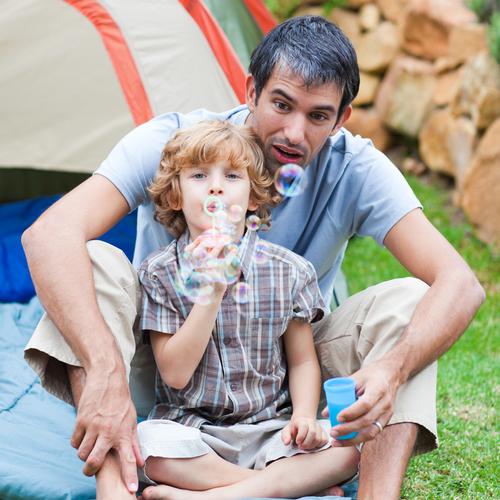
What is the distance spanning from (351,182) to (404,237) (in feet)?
0.63

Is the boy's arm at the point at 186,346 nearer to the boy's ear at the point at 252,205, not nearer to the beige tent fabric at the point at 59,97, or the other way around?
the boy's ear at the point at 252,205

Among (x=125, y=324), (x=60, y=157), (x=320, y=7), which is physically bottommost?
(x=320, y=7)

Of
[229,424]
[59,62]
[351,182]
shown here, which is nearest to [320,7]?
[59,62]

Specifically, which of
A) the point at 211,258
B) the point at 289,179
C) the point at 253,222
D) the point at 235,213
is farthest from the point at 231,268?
the point at 289,179

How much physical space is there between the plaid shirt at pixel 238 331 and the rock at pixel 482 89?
2.60 meters

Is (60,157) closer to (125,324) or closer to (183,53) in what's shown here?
(183,53)

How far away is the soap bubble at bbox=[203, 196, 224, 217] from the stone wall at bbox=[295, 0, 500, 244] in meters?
2.60

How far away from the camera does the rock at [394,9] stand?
5816 mm

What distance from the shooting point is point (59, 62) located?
3434 mm

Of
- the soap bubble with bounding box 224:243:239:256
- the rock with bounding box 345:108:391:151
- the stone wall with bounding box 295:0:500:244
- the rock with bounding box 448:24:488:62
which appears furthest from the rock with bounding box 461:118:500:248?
the soap bubble with bounding box 224:243:239:256

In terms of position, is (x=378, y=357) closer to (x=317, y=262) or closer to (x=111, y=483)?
(x=317, y=262)

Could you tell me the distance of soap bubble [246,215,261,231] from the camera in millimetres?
1970

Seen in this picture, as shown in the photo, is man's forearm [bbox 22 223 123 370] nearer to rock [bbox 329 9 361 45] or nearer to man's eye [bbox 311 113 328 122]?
man's eye [bbox 311 113 328 122]

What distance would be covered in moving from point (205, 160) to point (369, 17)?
444 centimetres
